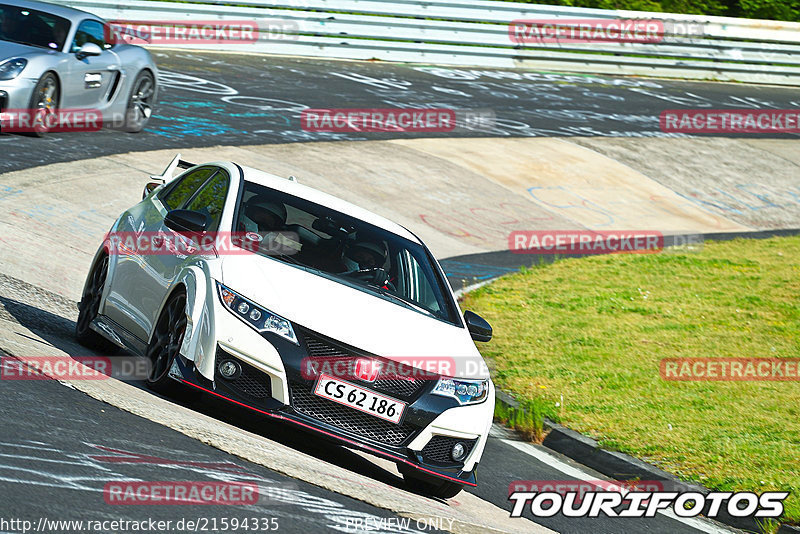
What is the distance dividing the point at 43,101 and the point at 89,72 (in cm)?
77

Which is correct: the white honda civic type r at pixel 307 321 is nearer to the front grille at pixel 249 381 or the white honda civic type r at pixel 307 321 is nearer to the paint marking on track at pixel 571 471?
the front grille at pixel 249 381

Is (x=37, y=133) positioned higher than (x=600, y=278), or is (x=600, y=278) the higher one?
(x=37, y=133)

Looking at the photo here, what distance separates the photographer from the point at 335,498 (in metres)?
5.40

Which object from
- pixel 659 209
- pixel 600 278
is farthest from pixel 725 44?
pixel 600 278

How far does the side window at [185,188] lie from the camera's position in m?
7.67

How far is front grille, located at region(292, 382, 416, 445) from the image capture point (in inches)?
234

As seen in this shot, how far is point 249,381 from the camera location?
5984 millimetres

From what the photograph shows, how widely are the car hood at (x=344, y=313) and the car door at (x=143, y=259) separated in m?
0.71

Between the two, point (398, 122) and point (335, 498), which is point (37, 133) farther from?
point (335, 498)

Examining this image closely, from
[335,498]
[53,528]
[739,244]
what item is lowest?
[739,244]

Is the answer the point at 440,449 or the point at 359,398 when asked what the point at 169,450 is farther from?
the point at 440,449

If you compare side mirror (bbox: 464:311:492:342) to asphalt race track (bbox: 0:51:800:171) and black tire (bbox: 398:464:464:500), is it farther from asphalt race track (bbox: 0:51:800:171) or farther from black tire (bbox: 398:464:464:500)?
asphalt race track (bbox: 0:51:800:171)

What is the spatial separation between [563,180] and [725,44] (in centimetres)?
1260

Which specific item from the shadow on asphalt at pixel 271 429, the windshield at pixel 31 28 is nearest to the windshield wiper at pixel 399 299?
the shadow on asphalt at pixel 271 429
